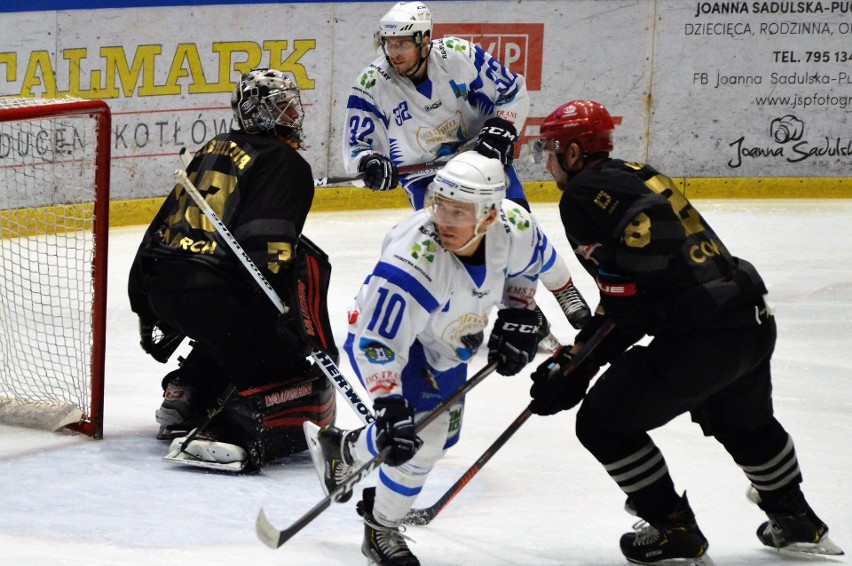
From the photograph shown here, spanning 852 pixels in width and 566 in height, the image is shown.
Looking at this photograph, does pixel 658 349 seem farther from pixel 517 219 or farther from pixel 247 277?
pixel 247 277

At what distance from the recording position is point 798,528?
10.5 feet

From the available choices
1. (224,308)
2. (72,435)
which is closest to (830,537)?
(224,308)

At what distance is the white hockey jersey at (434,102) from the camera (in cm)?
506

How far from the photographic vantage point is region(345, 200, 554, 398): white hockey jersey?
283 cm

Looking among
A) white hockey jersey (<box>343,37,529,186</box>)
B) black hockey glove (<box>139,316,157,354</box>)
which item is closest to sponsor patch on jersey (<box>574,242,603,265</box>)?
black hockey glove (<box>139,316,157,354</box>)

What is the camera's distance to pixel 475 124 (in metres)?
5.18

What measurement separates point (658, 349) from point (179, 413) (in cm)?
161

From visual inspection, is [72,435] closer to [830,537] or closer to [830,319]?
[830,537]

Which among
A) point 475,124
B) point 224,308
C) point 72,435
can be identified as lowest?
point 72,435

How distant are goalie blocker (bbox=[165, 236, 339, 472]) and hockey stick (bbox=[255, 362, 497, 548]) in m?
0.76

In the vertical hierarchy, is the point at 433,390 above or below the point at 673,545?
above

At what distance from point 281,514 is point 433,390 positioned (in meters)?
0.69

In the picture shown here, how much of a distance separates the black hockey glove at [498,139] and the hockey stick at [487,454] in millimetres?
1657

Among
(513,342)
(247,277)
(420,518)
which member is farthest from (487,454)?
(247,277)
